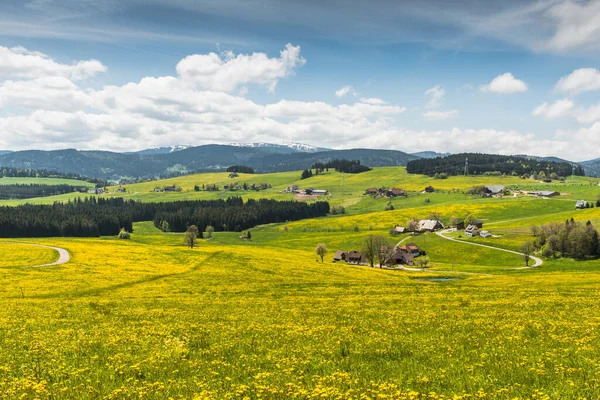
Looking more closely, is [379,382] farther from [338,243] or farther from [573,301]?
[338,243]

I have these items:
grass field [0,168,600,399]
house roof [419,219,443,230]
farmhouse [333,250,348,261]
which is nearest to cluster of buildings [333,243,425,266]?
farmhouse [333,250,348,261]

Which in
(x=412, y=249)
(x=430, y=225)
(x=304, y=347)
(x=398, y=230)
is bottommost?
(x=412, y=249)

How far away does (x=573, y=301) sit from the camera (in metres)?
37.1

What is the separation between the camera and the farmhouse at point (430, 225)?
187875mm

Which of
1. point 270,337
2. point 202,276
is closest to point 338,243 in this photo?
point 202,276

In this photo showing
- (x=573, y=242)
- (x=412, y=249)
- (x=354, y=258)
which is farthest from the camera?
(x=412, y=249)

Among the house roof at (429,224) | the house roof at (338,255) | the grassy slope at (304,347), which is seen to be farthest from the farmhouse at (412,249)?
the grassy slope at (304,347)

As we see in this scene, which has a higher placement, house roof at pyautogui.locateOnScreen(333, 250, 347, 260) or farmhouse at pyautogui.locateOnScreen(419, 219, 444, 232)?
farmhouse at pyautogui.locateOnScreen(419, 219, 444, 232)

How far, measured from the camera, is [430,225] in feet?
623

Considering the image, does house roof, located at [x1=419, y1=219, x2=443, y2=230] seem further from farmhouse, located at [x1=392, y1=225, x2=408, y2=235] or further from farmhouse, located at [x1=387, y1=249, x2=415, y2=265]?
farmhouse, located at [x1=387, y1=249, x2=415, y2=265]

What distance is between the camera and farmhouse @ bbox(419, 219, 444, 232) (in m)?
188

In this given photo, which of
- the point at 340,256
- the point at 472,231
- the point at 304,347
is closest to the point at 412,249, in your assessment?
the point at 340,256

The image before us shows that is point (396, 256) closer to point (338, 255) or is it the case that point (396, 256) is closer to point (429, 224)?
point (338, 255)

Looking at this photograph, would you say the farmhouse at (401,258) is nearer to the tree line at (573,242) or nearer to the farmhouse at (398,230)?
the tree line at (573,242)
